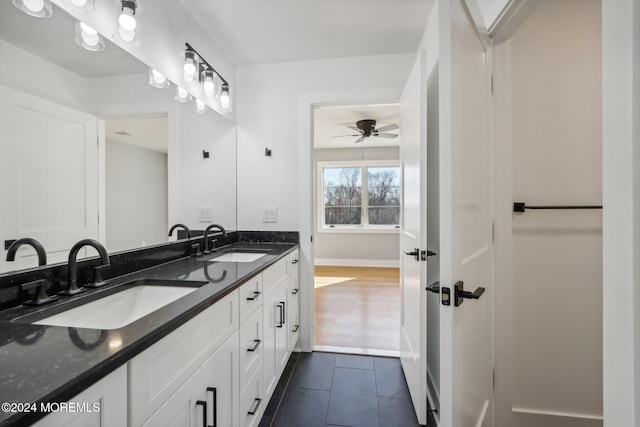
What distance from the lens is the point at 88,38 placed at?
47.1 inches

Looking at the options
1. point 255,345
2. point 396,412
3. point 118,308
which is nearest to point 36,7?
point 118,308

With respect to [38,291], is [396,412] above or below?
below

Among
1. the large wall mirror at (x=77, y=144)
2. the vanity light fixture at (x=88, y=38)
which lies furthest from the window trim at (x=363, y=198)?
the vanity light fixture at (x=88, y=38)

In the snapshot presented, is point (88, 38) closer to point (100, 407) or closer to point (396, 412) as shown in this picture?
point (100, 407)

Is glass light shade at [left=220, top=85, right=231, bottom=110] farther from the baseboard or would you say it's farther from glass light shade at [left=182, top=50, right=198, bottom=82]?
the baseboard

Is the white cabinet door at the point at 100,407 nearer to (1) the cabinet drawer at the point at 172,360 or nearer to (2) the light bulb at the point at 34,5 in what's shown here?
(1) the cabinet drawer at the point at 172,360

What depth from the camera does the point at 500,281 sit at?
1.44 metres

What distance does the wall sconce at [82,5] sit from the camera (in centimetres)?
112

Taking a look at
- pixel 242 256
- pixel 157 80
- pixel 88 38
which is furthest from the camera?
pixel 242 256

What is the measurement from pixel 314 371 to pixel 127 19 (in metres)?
2.38

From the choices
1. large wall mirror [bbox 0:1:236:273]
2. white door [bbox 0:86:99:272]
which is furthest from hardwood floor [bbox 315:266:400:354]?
white door [bbox 0:86:99:272]

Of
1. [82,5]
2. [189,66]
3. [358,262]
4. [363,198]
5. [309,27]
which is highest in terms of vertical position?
[309,27]

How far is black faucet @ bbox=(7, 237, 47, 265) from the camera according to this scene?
918 millimetres

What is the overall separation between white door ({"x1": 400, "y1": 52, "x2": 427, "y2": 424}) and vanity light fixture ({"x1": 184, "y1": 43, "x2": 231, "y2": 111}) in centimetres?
138
